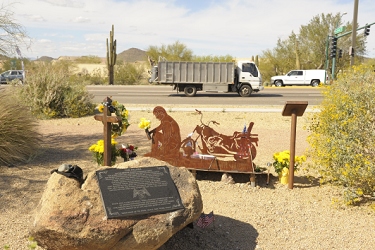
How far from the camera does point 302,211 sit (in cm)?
557

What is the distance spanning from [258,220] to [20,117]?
4.71m

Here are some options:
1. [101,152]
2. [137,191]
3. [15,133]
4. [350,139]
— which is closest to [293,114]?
[350,139]

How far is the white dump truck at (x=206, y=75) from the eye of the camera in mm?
21969

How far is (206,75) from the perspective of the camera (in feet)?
72.6

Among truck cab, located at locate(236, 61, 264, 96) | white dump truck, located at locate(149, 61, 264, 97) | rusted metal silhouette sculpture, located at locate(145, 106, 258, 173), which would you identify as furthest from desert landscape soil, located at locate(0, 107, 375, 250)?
truck cab, located at locate(236, 61, 264, 96)

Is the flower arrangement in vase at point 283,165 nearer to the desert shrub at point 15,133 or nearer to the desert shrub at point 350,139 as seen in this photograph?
the desert shrub at point 350,139

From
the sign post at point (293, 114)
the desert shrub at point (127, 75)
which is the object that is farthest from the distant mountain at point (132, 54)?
the sign post at point (293, 114)

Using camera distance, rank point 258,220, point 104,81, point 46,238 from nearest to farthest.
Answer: point 46,238 < point 258,220 < point 104,81

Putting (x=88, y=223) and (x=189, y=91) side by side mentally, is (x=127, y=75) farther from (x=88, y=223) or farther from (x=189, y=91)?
(x=88, y=223)

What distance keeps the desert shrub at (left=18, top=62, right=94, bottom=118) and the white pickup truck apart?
2109cm

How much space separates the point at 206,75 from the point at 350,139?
16.5 meters

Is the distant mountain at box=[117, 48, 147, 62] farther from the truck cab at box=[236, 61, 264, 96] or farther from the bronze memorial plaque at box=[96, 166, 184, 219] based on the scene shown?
the bronze memorial plaque at box=[96, 166, 184, 219]

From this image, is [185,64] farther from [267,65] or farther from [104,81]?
[267,65]

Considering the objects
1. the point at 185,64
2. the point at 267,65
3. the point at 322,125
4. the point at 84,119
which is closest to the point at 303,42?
the point at 267,65
